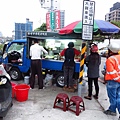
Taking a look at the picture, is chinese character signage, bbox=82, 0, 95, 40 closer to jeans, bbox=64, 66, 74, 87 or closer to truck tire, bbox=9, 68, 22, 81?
jeans, bbox=64, 66, 74, 87

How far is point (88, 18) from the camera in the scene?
13.9 ft

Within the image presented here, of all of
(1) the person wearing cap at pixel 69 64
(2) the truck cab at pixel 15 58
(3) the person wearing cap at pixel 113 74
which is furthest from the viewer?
(2) the truck cab at pixel 15 58

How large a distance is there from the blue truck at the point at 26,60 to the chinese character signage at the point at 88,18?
1.12 meters

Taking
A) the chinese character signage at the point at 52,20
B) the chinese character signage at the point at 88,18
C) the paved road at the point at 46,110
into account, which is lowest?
the paved road at the point at 46,110

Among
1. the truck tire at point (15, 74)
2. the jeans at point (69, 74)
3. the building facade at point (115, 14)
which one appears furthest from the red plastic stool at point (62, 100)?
the building facade at point (115, 14)

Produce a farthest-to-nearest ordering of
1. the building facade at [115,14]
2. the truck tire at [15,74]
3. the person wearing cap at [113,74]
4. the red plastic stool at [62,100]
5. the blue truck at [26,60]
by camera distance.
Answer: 1. the building facade at [115,14]
2. the truck tire at [15,74]
3. the blue truck at [26,60]
4. the red plastic stool at [62,100]
5. the person wearing cap at [113,74]

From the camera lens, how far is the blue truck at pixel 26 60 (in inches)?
220

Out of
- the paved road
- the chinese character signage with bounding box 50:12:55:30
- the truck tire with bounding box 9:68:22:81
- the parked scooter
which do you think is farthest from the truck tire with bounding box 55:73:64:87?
the chinese character signage with bounding box 50:12:55:30

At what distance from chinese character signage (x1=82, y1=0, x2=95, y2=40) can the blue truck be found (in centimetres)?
112

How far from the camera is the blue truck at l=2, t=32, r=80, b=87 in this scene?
559 centimetres

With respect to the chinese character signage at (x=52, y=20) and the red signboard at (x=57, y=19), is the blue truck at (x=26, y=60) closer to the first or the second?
the red signboard at (x=57, y=19)

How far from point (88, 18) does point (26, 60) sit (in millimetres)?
3000

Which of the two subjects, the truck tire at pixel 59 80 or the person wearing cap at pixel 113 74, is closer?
the person wearing cap at pixel 113 74

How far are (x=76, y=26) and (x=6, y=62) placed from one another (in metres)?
3.64
